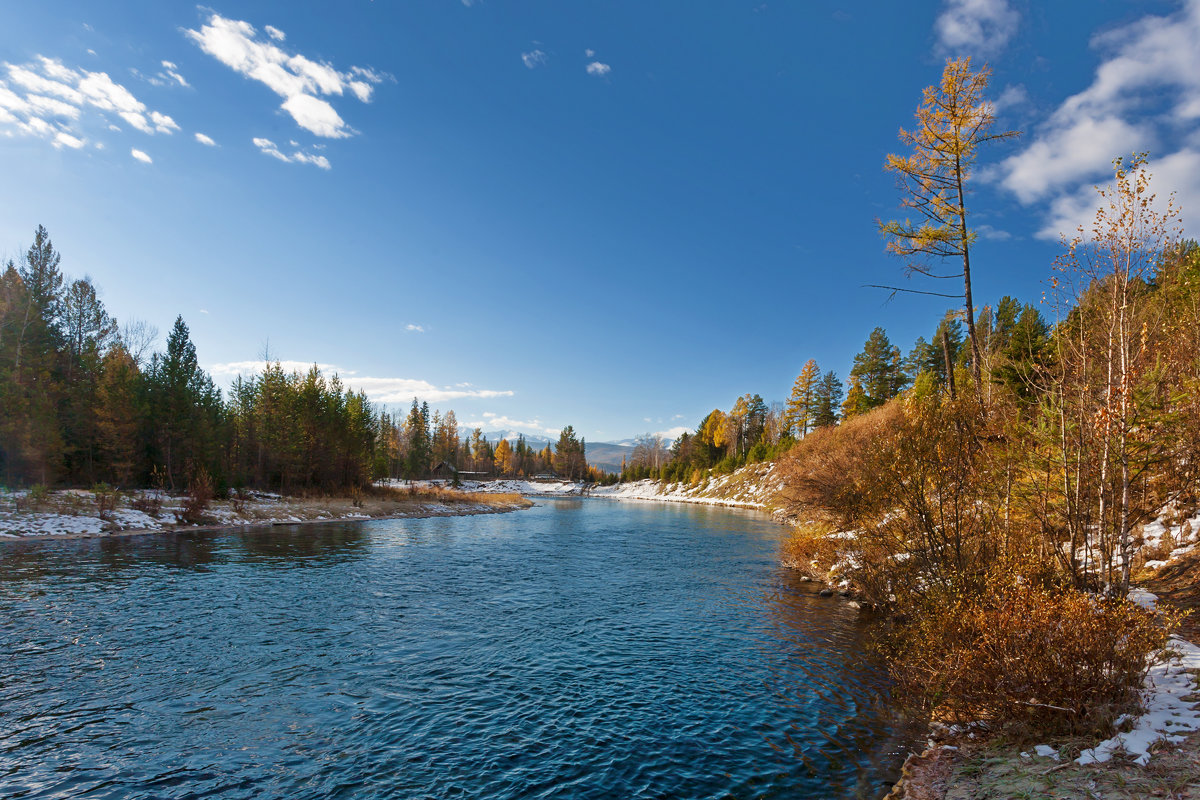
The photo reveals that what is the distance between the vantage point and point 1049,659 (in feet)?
24.2

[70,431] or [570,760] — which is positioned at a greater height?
[70,431]

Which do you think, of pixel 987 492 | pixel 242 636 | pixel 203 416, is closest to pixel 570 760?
pixel 242 636

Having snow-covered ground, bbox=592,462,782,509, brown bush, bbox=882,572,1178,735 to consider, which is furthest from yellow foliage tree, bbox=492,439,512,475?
brown bush, bbox=882,572,1178,735

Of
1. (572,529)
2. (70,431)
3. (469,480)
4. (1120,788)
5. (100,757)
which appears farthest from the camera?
(469,480)

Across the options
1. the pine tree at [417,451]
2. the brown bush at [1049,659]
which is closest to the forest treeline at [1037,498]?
the brown bush at [1049,659]

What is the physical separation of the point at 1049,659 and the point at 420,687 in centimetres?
1154

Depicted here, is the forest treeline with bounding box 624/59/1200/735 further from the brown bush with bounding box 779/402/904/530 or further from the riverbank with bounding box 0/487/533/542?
the riverbank with bounding box 0/487/533/542

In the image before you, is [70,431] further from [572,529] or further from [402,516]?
[572,529]

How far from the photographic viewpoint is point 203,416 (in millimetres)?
47594

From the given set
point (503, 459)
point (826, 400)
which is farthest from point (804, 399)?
point (503, 459)

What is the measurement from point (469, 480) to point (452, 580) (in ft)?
413

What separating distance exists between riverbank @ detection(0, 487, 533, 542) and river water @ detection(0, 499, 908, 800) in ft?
28.3

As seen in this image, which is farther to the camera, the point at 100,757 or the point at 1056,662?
the point at 100,757

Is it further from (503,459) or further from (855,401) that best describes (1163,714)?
(503,459)
